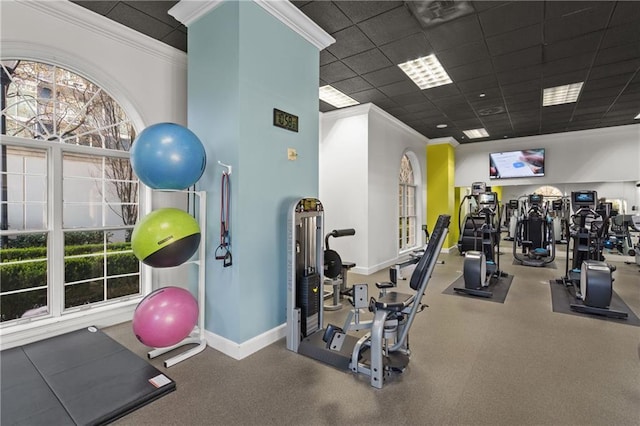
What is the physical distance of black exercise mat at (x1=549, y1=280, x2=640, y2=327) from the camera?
3.76 m

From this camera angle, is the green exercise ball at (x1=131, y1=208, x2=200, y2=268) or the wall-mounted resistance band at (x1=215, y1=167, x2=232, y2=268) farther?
the wall-mounted resistance band at (x1=215, y1=167, x2=232, y2=268)

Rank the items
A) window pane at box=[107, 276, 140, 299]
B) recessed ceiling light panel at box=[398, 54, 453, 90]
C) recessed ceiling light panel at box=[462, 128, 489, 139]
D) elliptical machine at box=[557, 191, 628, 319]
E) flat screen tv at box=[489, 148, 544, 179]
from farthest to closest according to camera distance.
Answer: flat screen tv at box=[489, 148, 544, 179] → recessed ceiling light panel at box=[462, 128, 489, 139] → recessed ceiling light panel at box=[398, 54, 453, 90] → elliptical machine at box=[557, 191, 628, 319] → window pane at box=[107, 276, 140, 299]

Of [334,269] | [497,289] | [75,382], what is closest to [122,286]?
[75,382]

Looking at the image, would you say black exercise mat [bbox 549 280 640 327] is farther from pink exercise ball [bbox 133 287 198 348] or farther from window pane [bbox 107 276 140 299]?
window pane [bbox 107 276 140 299]

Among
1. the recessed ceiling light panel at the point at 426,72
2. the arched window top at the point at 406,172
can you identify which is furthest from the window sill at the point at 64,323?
the arched window top at the point at 406,172

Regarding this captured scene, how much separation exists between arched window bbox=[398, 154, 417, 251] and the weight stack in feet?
16.7

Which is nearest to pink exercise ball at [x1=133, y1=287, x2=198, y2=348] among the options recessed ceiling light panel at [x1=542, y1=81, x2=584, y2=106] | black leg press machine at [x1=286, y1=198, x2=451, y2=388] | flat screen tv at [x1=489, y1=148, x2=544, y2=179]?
black leg press machine at [x1=286, y1=198, x2=451, y2=388]

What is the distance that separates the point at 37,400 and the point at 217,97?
2.73m

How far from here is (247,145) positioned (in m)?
2.91

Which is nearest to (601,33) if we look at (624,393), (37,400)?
(624,393)

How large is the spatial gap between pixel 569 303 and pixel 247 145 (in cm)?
473

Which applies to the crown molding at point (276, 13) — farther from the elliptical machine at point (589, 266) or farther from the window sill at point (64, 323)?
the elliptical machine at point (589, 266)

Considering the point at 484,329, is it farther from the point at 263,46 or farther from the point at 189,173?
the point at 263,46

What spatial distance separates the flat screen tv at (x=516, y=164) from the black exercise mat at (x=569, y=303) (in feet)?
14.5
